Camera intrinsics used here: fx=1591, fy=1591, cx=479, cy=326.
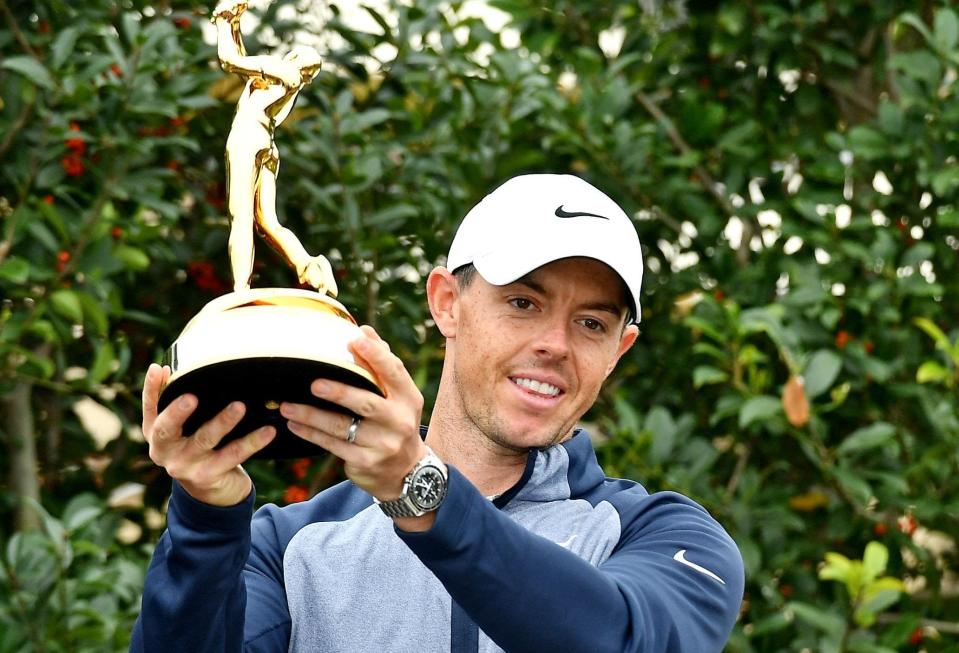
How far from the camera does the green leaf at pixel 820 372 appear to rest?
3.67 meters

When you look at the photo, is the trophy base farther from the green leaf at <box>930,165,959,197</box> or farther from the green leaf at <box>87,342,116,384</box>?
the green leaf at <box>930,165,959,197</box>

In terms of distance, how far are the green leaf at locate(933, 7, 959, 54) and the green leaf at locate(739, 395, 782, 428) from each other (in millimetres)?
994

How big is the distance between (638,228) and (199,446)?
275 centimetres

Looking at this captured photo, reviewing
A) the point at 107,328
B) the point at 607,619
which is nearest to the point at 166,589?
the point at 607,619

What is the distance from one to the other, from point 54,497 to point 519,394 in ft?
6.72

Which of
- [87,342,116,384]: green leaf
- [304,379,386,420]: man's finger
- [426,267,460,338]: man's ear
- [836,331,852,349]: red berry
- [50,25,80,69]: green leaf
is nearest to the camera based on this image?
[304,379,386,420]: man's finger

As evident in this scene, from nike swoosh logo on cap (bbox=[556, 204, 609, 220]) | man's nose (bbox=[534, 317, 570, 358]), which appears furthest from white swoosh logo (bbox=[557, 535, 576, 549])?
nike swoosh logo on cap (bbox=[556, 204, 609, 220])

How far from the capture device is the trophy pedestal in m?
1.48

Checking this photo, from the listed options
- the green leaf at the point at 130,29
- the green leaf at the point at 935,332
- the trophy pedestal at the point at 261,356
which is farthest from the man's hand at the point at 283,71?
the green leaf at the point at 935,332

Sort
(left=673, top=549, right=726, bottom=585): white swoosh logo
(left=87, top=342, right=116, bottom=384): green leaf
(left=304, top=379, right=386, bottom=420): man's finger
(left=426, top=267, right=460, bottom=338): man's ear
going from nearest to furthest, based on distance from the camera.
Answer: (left=304, top=379, right=386, bottom=420): man's finger → (left=673, top=549, right=726, bottom=585): white swoosh logo → (left=426, top=267, right=460, bottom=338): man's ear → (left=87, top=342, right=116, bottom=384): green leaf

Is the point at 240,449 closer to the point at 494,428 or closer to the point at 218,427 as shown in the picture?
the point at 218,427

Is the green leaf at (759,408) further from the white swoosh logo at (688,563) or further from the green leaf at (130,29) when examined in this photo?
the white swoosh logo at (688,563)

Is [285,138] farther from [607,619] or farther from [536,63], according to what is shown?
[607,619]

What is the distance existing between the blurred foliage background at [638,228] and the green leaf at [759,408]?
0.04 meters
